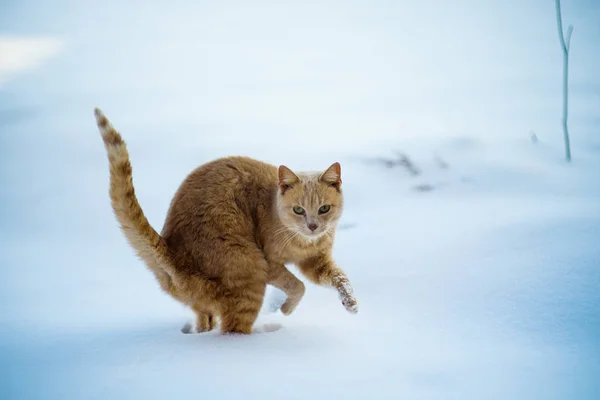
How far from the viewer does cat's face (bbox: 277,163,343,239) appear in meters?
2.57

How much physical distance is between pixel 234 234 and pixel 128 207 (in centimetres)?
52

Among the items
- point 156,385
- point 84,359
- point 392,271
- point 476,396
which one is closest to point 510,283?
point 392,271

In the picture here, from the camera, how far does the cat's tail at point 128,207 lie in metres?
2.10

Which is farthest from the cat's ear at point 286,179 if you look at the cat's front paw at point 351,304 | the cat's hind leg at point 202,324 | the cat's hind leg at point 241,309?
the cat's hind leg at point 202,324

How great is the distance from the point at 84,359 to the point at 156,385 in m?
0.44

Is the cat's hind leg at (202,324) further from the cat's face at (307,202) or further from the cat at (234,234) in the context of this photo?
the cat's face at (307,202)

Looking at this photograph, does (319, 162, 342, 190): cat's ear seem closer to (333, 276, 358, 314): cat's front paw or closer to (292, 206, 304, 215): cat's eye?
(292, 206, 304, 215): cat's eye

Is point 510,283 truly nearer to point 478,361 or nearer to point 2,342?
point 478,361

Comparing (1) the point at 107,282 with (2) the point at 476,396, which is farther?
(1) the point at 107,282

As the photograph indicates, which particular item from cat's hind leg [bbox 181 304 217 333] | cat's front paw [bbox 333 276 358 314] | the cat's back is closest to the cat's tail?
the cat's back

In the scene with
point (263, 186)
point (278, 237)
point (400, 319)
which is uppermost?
point (263, 186)

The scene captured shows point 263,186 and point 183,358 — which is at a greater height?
point 263,186

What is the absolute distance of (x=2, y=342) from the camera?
7.20 ft

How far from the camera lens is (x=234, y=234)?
7.92 feet
